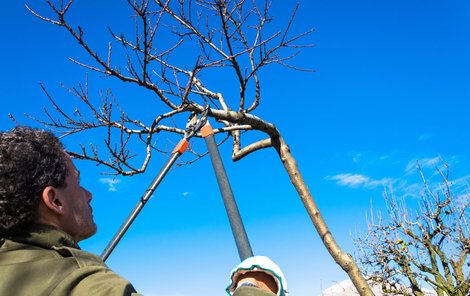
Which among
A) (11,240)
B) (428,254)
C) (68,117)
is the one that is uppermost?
(428,254)

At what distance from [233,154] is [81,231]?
3.80 meters

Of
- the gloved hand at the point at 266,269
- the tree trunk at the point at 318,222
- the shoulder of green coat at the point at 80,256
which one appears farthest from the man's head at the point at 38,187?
the tree trunk at the point at 318,222

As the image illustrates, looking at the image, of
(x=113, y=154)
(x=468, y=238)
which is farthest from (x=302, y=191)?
(x=468, y=238)

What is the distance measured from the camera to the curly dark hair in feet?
4.28

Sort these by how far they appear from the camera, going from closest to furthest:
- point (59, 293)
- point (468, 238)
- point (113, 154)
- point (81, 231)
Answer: point (59, 293)
point (81, 231)
point (113, 154)
point (468, 238)

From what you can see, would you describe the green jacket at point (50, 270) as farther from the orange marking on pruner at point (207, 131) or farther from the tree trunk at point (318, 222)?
the tree trunk at point (318, 222)

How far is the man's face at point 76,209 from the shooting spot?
1424 mm

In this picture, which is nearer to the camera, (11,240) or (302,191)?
(11,240)

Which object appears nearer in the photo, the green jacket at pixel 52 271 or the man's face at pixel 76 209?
the green jacket at pixel 52 271

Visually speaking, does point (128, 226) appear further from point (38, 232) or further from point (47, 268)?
point (47, 268)

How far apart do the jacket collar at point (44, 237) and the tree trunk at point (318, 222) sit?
3.44 m

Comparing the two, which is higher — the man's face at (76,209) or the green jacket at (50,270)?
the man's face at (76,209)

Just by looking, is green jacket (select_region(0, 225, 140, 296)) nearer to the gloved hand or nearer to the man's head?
the man's head

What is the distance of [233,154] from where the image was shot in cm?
523
